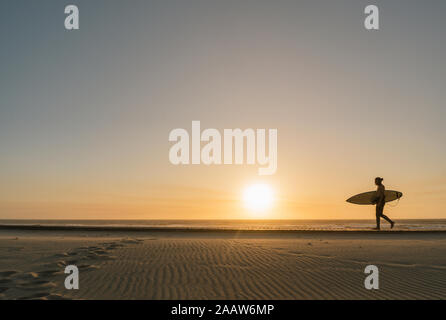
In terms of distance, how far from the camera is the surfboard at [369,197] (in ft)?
75.0

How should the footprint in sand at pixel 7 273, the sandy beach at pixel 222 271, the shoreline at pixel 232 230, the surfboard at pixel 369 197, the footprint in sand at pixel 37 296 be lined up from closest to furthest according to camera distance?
the footprint in sand at pixel 37 296
the sandy beach at pixel 222 271
the footprint in sand at pixel 7 273
the shoreline at pixel 232 230
the surfboard at pixel 369 197

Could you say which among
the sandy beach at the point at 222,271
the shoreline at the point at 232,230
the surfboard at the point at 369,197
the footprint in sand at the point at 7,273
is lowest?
the shoreline at the point at 232,230

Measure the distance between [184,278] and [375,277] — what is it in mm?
3824

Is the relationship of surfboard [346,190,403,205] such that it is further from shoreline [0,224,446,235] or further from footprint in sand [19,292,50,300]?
footprint in sand [19,292,50,300]

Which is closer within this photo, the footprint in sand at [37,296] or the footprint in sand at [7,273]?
the footprint in sand at [37,296]

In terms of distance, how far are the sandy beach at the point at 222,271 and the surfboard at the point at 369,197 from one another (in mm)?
11835

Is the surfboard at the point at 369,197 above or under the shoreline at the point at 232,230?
above

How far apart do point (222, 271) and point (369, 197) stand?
60.8ft

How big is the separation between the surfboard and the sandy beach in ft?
38.8

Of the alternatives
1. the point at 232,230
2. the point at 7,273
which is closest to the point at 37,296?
the point at 7,273

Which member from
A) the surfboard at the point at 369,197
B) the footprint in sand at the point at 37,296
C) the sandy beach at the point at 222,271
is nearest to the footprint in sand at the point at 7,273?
the sandy beach at the point at 222,271

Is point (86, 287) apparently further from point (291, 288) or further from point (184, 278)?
point (291, 288)

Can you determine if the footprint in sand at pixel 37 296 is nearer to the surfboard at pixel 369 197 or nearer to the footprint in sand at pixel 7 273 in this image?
the footprint in sand at pixel 7 273

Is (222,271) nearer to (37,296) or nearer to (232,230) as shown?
(37,296)
